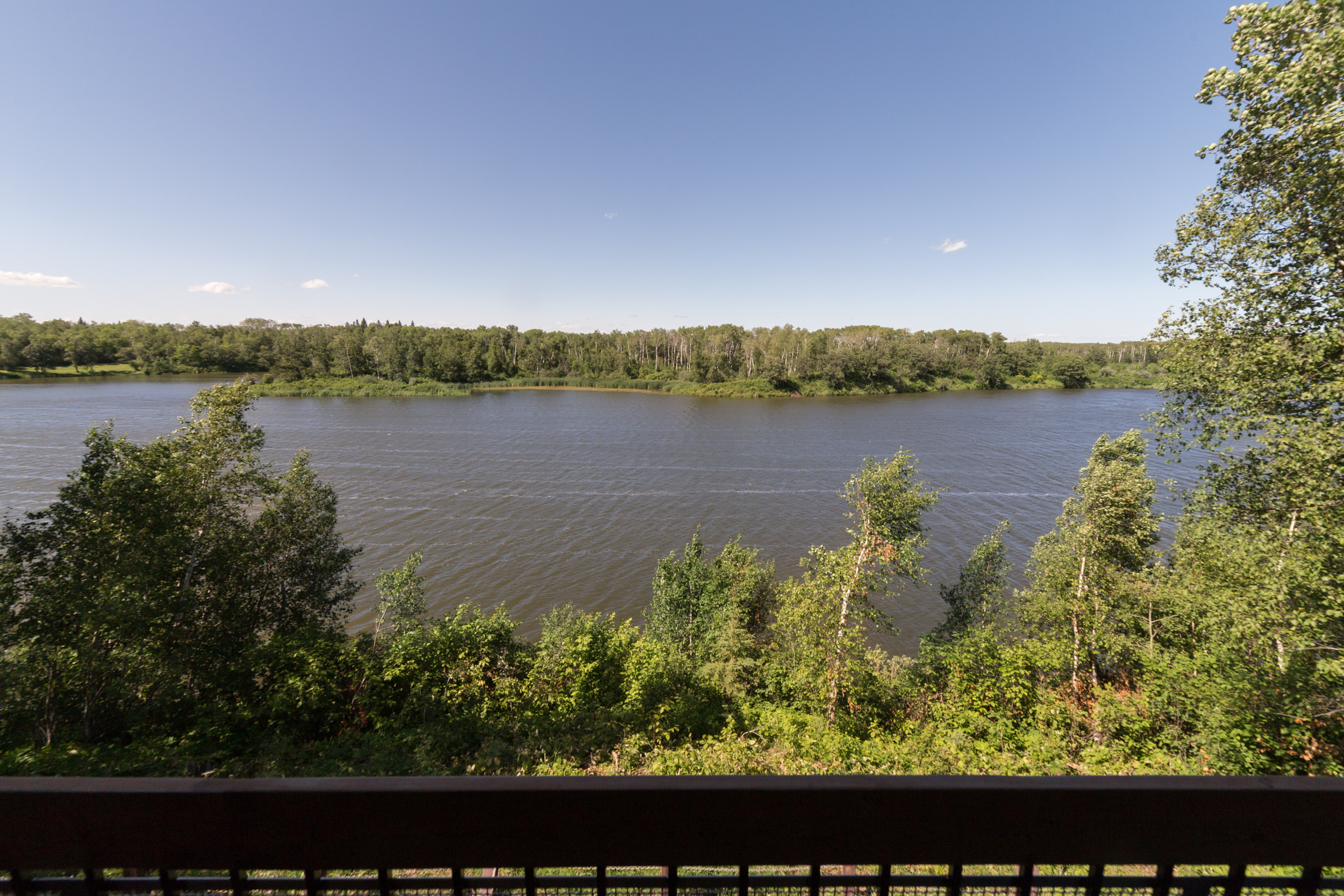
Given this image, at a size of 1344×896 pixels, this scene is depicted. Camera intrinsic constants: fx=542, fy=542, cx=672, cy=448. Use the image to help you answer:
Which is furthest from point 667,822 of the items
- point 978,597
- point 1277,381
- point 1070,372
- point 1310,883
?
point 1070,372

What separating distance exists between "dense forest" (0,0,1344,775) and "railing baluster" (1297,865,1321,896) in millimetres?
6603

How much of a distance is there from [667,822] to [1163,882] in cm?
134

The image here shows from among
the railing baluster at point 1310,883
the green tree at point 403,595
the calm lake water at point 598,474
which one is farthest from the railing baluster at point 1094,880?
the calm lake water at point 598,474

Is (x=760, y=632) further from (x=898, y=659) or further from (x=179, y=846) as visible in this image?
(x=179, y=846)

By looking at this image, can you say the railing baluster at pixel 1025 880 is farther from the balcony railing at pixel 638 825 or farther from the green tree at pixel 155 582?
the green tree at pixel 155 582

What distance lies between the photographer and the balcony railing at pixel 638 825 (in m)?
1.19

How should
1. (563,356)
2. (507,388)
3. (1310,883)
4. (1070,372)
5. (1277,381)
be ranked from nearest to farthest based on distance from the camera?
(1310,883) → (1277,381) → (507,388) → (1070,372) → (563,356)

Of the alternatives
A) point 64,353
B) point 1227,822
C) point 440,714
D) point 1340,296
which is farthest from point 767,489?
point 64,353

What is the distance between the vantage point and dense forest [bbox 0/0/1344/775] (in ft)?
19.8

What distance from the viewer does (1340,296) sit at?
222 inches

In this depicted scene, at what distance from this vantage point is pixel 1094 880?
4.59ft

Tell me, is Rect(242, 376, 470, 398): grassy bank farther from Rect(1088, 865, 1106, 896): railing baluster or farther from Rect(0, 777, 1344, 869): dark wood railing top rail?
Rect(1088, 865, 1106, 896): railing baluster

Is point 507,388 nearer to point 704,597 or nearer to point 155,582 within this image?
point 704,597

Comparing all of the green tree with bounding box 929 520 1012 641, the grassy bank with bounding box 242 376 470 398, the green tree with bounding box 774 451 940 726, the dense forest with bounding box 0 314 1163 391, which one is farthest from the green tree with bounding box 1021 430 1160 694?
the grassy bank with bounding box 242 376 470 398
